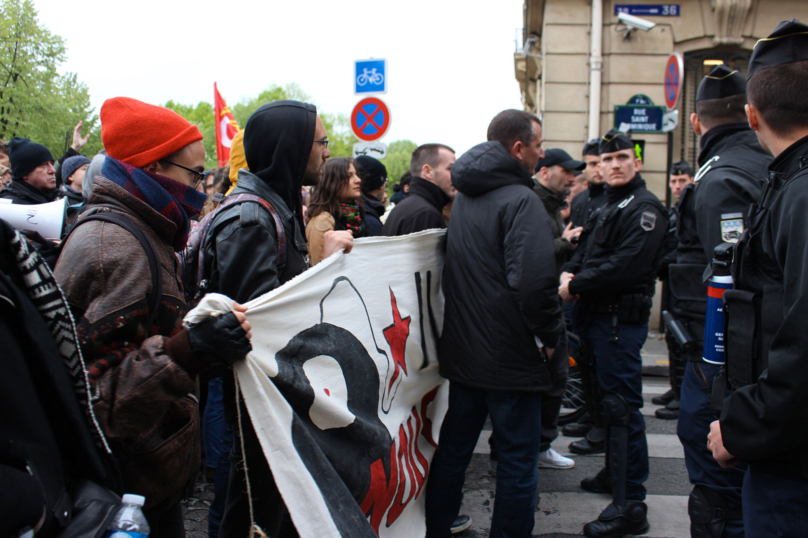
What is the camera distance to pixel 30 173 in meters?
4.64

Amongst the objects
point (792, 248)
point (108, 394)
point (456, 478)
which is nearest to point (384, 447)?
point (456, 478)

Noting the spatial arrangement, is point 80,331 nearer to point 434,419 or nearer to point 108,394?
point 108,394

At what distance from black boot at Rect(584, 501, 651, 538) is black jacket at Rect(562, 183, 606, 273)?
185 cm

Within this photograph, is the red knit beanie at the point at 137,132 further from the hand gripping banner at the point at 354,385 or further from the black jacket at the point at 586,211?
the black jacket at the point at 586,211

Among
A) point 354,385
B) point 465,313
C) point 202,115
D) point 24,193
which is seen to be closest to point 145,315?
point 354,385

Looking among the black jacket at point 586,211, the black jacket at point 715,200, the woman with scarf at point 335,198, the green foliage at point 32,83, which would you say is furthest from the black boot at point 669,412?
the green foliage at point 32,83

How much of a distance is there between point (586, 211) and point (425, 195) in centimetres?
217

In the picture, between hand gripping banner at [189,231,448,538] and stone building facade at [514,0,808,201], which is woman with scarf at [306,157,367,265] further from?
stone building facade at [514,0,808,201]

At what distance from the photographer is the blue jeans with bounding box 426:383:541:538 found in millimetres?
2779

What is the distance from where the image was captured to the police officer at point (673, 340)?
3586 mm

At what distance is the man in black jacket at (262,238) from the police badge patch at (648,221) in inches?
85.6

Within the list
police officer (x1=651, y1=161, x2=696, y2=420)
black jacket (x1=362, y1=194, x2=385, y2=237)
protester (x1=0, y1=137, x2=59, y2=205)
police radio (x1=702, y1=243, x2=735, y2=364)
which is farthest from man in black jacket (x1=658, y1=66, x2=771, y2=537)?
protester (x1=0, y1=137, x2=59, y2=205)

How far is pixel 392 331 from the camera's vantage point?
2.66 meters

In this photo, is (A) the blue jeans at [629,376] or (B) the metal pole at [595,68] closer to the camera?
(A) the blue jeans at [629,376]
